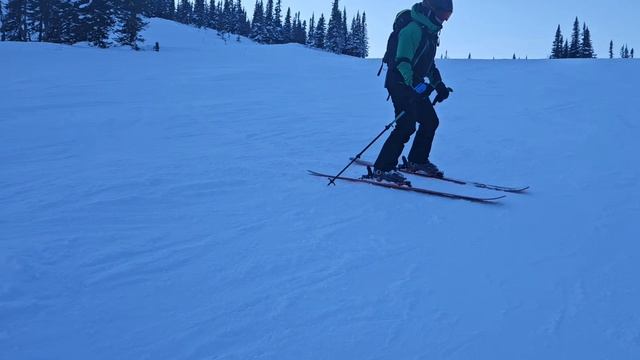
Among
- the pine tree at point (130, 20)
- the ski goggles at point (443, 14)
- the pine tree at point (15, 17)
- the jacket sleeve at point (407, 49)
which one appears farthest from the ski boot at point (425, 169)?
the pine tree at point (15, 17)

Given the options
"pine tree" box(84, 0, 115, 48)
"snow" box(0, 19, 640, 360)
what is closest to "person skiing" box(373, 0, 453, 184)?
"snow" box(0, 19, 640, 360)

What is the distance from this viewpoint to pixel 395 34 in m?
5.39

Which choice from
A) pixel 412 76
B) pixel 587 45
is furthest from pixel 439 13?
pixel 587 45

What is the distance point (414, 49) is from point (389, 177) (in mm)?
1407

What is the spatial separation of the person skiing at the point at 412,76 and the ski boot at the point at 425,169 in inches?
0.5

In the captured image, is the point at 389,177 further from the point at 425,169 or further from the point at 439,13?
the point at 439,13

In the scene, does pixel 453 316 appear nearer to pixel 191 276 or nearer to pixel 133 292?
pixel 191 276

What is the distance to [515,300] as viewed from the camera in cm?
253

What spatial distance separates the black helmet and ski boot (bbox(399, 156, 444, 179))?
1730mm

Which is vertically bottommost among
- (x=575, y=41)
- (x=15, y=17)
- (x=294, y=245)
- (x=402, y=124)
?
(x=294, y=245)

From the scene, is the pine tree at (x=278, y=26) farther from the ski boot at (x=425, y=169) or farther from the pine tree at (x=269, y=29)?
the ski boot at (x=425, y=169)

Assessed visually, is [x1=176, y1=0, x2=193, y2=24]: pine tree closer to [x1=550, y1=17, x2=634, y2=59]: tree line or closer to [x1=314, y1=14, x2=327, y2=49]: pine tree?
[x1=314, y1=14, x2=327, y2=49]: pine tree

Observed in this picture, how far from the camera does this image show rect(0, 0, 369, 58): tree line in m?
29.4

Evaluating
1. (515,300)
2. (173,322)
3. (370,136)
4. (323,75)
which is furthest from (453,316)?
(323,75)
